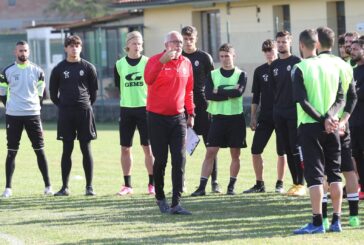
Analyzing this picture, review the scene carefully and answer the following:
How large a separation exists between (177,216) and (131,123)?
2778 mm

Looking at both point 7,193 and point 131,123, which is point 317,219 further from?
point 7,193

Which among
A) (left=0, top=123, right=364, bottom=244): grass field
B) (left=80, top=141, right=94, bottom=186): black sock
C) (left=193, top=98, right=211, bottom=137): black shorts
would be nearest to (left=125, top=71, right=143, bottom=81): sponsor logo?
(left=193, top=98, right=211, bottom=137): black shorts

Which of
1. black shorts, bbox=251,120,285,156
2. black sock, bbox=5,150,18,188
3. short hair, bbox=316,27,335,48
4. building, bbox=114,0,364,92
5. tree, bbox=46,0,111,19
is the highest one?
tree, bbox=46,0,111,19

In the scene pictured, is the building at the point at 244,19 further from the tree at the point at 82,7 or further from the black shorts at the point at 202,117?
the tree at the point at 82,7

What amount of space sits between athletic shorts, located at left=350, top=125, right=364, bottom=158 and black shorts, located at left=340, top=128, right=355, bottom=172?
1418 mm

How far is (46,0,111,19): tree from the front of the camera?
60.0m

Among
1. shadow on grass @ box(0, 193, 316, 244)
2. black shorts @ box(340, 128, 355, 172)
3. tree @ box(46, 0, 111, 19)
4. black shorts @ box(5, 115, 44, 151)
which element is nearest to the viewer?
shadow on grass @ box(0, 193, 316, 244)

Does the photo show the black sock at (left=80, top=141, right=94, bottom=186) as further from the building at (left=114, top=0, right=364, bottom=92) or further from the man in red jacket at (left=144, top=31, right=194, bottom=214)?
the building at (left=114, top=0, right=364, bottom=92)

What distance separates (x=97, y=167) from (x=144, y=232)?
843cm

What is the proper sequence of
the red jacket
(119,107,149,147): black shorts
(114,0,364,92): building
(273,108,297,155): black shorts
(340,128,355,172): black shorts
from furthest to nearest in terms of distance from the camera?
(114,0,364,92): building
(119,107,149,147): black shorts
(273,108,297,155): black shorts
the red jacket
(340,128,355,172): black shorts

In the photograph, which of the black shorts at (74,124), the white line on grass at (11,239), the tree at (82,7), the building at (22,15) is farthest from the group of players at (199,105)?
the building at (22,15)

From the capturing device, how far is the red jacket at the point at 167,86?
38.2ft

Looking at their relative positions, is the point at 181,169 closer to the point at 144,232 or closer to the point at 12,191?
the point at 144,232

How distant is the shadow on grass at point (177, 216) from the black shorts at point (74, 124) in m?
0.88
